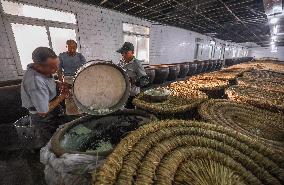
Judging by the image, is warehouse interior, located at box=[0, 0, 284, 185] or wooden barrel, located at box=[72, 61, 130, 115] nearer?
warehouse interior, located at box=[0, 0, 284, 185]

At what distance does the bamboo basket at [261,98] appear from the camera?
233cm

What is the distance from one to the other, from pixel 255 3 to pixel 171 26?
22.3ft

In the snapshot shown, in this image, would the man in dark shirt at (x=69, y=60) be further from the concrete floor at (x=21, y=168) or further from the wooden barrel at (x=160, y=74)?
the wooden barrel at (x=160, y=74)

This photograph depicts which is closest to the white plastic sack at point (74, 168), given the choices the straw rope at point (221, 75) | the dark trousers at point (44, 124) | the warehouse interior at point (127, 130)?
the warehouse interior at point (127, 130)

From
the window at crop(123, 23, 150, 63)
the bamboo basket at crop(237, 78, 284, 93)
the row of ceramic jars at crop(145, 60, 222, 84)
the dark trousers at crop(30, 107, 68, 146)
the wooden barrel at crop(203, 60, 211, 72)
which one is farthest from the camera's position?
the wooden barrel at crop(203, 60, 211, 72)

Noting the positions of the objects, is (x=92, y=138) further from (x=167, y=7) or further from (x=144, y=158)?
(x=167, y=7)

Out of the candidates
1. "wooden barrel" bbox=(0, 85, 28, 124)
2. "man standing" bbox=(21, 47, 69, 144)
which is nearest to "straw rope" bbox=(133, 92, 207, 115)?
"man standing" bbox=(21, 47, 69, 144)

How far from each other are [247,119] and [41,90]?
250cm

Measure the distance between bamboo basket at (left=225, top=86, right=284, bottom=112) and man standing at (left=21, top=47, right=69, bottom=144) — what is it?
94.6 inches

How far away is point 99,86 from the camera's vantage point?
79.9 inches

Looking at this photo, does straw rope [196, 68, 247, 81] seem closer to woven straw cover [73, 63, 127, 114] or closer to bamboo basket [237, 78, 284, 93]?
bamboo basket [237, 78, 284, 93]

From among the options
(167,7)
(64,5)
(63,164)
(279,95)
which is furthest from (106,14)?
(63,164)

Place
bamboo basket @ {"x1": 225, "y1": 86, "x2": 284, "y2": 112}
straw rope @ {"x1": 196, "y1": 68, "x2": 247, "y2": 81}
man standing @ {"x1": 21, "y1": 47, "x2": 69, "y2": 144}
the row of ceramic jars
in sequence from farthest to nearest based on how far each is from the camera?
1. the row of ceramic jars
2. straw rope @ {"x1": 196, "y1": 68, "x2": 247, "y2": 81}
3. bamboo basket @ {"x1": 225, "y1": 86, "x2": 284, "y2": 112}
4. man standing @ {"x1": 21, "y1": 47, "x2": 69, "y2": 144}

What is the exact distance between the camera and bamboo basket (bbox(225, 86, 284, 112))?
2.33 metres
